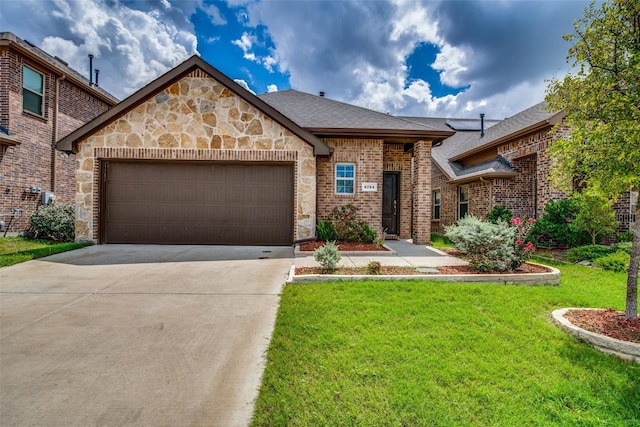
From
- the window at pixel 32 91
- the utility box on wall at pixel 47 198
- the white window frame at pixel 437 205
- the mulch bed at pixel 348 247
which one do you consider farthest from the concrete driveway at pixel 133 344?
the white window frame at pixel 437 205

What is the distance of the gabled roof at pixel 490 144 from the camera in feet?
36.9

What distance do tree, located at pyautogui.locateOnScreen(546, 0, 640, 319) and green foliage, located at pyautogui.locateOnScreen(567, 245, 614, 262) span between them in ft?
18.0

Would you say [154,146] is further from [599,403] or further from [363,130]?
[599,403]

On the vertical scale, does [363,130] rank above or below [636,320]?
above

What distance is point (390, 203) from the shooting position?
1203 cm

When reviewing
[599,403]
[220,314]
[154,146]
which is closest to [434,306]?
[599,403]

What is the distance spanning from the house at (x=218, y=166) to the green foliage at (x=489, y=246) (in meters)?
3.97

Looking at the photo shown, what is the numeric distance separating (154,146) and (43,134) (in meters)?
6.23

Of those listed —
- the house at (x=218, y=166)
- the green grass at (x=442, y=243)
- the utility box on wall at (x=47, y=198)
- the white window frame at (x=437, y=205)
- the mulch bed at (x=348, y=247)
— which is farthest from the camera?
the white window frame at (x=437, y=205)

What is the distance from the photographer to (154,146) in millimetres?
9570

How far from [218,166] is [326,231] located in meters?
3.91

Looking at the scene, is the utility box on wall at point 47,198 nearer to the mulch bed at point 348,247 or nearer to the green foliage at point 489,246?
the mulch bed at point 348,247

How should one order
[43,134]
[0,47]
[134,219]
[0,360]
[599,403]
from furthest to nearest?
[43,134] < [0,47] < [134,219] < [0,360] < [599,403]

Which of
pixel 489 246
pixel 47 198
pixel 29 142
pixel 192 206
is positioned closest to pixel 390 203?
pixel 489 246
